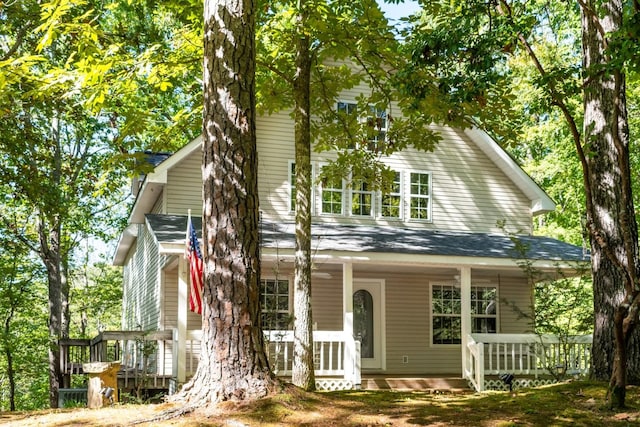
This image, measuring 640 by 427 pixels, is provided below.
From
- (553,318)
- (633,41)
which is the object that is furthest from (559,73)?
(553,318)

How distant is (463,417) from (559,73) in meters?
3.93

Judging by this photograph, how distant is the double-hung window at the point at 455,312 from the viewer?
1867 cm

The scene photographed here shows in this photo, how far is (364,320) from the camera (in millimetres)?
17953

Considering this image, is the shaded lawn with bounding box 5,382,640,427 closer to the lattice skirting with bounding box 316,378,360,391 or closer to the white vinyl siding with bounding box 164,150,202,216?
the lattice skirting with bounding box 316,378,360,391

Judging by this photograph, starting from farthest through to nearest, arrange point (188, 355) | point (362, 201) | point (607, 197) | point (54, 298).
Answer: point (54, 298)
point (362, 201)
point (188, 355)
point (607, 197)

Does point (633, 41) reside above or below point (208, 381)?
above

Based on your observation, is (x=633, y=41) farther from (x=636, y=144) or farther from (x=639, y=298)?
(x=636, y=144)

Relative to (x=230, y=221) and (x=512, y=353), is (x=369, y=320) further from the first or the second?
(x=230, y=221)

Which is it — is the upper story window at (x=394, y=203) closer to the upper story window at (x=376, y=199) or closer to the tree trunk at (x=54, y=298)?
the upper story window at (x=376, y=199)

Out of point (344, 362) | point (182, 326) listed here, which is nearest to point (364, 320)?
point (344, 362)

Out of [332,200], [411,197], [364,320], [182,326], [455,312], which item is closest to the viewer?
[182,326]

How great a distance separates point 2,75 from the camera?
9.34 meters

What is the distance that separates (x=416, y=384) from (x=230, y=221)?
32.2 feet

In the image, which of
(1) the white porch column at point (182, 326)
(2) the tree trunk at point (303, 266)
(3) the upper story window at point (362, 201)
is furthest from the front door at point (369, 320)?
(2) the tree trunk at point (303, 266)
